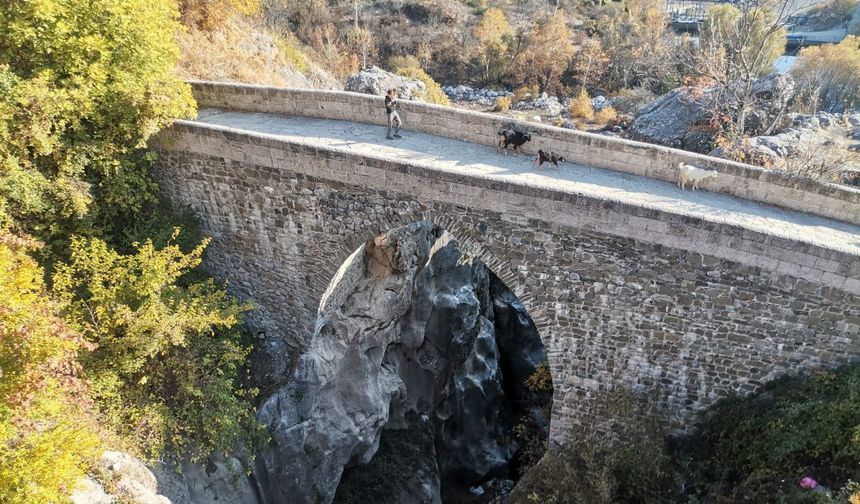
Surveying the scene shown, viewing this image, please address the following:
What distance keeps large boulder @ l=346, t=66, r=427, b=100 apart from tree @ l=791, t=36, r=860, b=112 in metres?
17.1

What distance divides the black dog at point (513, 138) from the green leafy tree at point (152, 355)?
279 inches

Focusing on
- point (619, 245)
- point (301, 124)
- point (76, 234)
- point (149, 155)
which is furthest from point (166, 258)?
point (619, 245)

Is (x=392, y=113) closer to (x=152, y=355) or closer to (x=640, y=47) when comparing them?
(x=152, y=355)

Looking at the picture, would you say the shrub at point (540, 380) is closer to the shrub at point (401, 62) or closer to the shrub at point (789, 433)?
the shrub at point (789, 433)

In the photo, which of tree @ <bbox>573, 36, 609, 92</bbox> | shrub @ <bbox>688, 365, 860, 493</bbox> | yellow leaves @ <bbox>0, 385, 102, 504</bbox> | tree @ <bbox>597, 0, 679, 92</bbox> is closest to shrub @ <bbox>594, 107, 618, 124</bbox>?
tree @ <bbox>597, 0, 679, 92</bbox>

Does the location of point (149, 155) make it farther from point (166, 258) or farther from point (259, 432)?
point (259, 432)

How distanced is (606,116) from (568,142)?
649 inches

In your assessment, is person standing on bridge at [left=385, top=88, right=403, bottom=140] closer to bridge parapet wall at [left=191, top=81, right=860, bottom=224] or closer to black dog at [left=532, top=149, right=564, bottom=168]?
bridge parapet wall at [left=191, top=81, right=860, bottom=224]

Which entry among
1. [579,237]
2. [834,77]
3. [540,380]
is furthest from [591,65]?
[579,237]

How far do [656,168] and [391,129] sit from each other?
633cm

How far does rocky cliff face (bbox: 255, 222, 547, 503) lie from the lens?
39.9 feet

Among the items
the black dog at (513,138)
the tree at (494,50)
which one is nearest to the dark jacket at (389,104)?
the black dog at (513,138)

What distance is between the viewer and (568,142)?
12.1m

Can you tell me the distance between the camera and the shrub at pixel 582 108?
2812 centimetres
